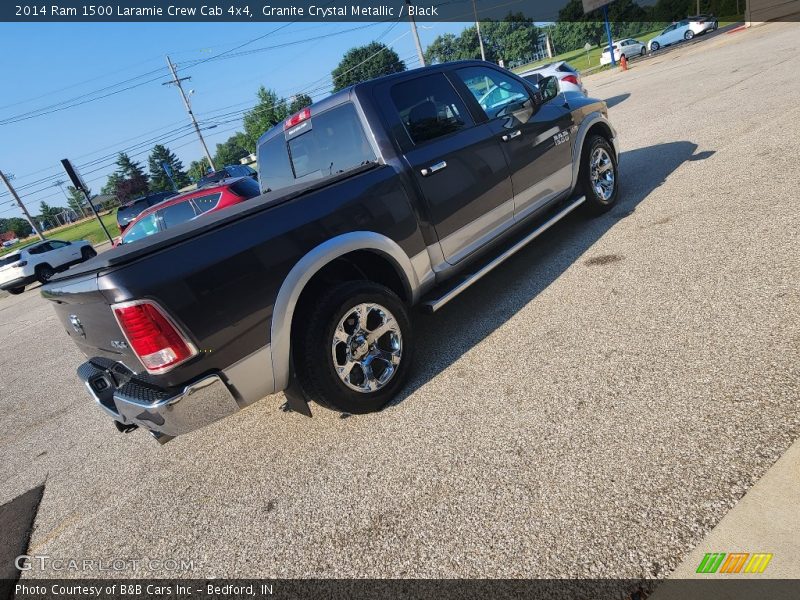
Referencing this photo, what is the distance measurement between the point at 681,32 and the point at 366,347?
4124cm

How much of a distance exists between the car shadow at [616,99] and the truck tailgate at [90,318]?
14.7m

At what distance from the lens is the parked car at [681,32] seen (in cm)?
3177

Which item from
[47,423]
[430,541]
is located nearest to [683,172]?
[430,541]

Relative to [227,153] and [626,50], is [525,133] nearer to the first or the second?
[626,50]

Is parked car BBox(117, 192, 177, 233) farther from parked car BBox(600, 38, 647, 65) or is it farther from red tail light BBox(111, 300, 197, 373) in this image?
parked car BBox(600, 38, 647, 65)

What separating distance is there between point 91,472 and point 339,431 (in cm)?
195

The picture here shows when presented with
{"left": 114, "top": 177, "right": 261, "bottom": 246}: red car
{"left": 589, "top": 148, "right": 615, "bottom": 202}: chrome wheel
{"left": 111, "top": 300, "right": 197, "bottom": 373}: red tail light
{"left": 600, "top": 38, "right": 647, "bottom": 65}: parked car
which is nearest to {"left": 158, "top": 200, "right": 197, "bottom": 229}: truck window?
{"left": 114, "top": 177, "right": 261, "bottom": 246}: red car

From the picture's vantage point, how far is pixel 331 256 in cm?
268

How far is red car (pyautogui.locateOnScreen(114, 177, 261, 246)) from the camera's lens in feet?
27.3

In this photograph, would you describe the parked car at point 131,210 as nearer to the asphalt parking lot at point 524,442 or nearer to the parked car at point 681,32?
the asphalt parking lot at point 524,442

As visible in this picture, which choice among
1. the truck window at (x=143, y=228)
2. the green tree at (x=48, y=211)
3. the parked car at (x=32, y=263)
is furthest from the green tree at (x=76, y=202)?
the truck window at (x=143, y=228)

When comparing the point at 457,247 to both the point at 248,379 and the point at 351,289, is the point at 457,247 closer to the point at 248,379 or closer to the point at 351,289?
the point at 351,289

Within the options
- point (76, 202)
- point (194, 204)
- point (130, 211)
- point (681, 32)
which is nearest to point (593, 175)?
Answer: point (194, 204)

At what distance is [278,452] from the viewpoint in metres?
2.92
